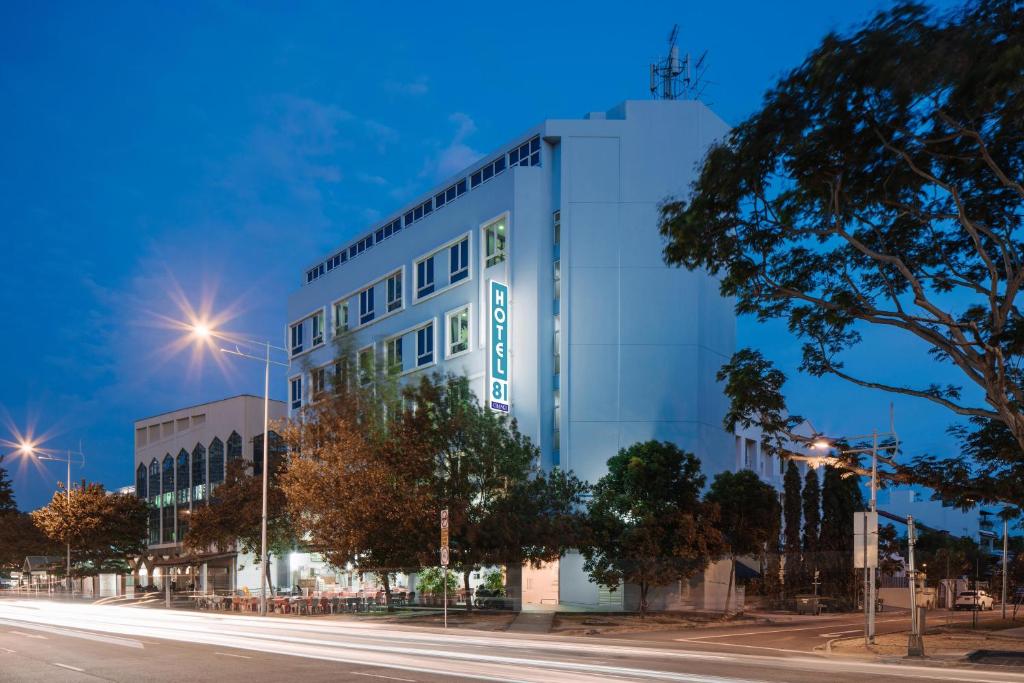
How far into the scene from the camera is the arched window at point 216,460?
8125 centimetres

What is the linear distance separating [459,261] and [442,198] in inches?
235

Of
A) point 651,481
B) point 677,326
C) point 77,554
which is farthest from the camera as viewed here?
point 77,554

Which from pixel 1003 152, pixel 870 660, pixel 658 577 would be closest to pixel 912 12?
pixel 1003 152

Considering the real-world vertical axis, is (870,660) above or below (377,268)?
below

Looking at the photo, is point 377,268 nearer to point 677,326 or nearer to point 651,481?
point 677,326

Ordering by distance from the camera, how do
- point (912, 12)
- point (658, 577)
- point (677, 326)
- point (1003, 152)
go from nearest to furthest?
point (912, 12) < point (1003, 152) < point (658, 577) < point (677, 326)

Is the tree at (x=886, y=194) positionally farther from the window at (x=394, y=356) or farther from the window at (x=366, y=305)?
the window at (x=366, y=305)

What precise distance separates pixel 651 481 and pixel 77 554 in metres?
52.2

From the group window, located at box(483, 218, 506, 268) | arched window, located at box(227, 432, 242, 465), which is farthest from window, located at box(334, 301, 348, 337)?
arched window, located at box(227, 432, 242, 465)

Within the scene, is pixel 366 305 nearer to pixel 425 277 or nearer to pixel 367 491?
pixel 425 277

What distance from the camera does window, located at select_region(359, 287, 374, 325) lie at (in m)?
64.8

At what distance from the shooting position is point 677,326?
4972 cm

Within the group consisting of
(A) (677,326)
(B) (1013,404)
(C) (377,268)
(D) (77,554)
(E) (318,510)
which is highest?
(C) (377,268)

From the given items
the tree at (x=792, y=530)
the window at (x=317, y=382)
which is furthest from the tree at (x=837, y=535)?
the window at (x=317, y=382)
